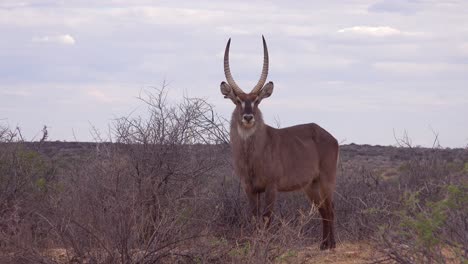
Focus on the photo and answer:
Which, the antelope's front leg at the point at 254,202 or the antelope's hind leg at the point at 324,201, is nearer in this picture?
the antelope's front leg at the point at 254,202

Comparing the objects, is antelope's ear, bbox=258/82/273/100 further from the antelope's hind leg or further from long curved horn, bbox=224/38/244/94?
the antelope's hind leg

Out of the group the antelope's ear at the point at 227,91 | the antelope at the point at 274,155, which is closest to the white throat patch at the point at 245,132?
the antelope at the point at 274,155

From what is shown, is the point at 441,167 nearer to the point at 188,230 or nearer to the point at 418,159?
the point at 418,159

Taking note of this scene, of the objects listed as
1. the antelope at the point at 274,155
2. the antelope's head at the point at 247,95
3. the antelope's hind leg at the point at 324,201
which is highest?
the antelope's head at the point at 247,95

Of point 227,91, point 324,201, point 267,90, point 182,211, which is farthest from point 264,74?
point 182,211

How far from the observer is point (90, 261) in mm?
8445

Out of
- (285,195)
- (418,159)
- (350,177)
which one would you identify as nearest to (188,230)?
(285,195)

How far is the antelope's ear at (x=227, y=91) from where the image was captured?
13.2m

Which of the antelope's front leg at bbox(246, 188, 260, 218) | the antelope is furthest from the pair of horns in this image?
the antelope's front leg at bbox(246, 188, 260, 218)

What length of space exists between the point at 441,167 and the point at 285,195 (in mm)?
3451

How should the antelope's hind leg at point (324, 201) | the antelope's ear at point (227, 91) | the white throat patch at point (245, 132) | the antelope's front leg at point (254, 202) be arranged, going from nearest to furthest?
the antelope's front leg at point (254, 202), the white throat patch at point (245, 132), the antelope's ear at point (227, 91), the antelope's hind leg at point (324, 201)

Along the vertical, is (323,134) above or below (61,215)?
above

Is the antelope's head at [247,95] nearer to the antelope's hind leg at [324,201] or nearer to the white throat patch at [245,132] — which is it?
the white throat patch at [245,132]

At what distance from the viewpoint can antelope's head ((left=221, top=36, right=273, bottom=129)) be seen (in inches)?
500
